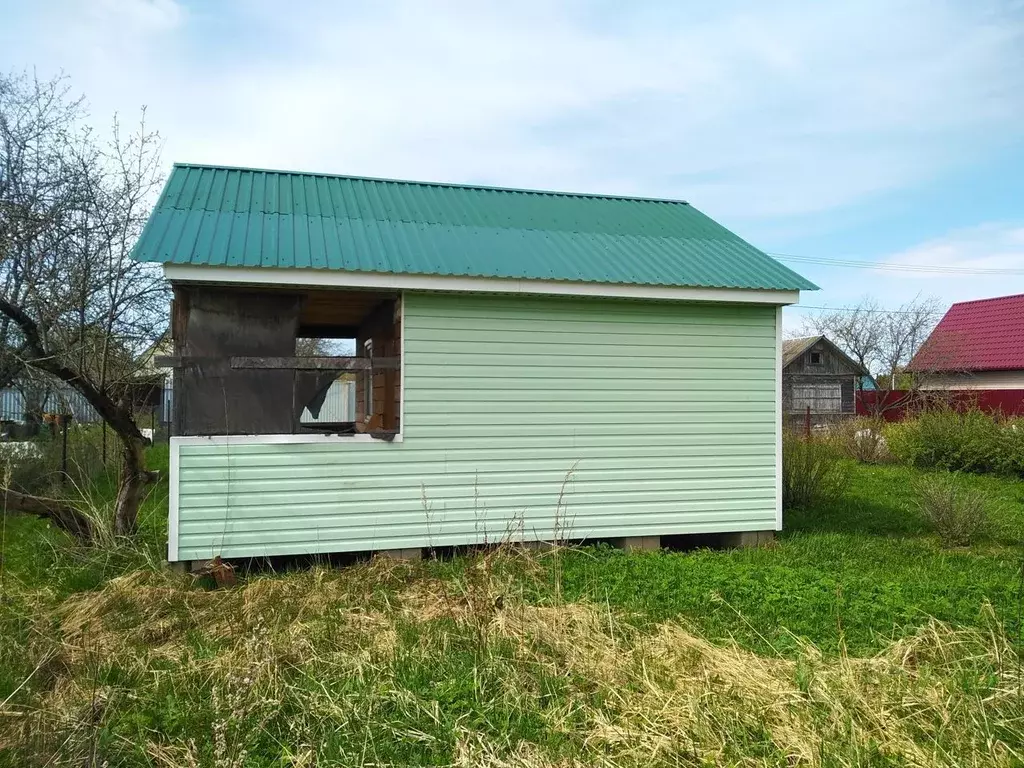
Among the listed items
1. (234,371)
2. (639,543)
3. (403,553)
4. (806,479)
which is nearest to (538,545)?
(639,543)

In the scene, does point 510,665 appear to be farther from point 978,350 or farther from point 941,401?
point 978,350

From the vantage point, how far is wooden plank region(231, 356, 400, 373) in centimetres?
652

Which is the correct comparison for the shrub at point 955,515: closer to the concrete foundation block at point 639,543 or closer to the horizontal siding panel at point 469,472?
the horizontal siding panel at point 469,472

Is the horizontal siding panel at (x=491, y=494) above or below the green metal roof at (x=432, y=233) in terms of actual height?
below

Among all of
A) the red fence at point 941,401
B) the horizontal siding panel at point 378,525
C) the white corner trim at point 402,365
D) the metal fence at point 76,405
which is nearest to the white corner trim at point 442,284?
the white corner trim at point 402,365

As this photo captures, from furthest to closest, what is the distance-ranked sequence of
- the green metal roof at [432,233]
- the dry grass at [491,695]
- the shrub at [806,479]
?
1. the shrub at [806,479]
2. the green metal roof at [432,233]
3. the dry grass at [491,695]

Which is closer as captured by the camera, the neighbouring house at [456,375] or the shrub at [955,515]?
the neighbouring house at [456,375]

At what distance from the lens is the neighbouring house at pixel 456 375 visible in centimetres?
649

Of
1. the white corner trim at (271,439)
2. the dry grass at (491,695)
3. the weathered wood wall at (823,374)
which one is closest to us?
the dry grass at (491,695)

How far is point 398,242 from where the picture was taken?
7195 millimetres

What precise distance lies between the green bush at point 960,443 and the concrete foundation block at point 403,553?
11.1 metres

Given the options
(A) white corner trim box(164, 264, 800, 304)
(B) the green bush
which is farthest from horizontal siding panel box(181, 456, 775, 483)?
(B) the green bush

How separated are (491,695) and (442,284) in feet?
12.8

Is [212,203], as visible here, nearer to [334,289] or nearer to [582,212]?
[334,289]
